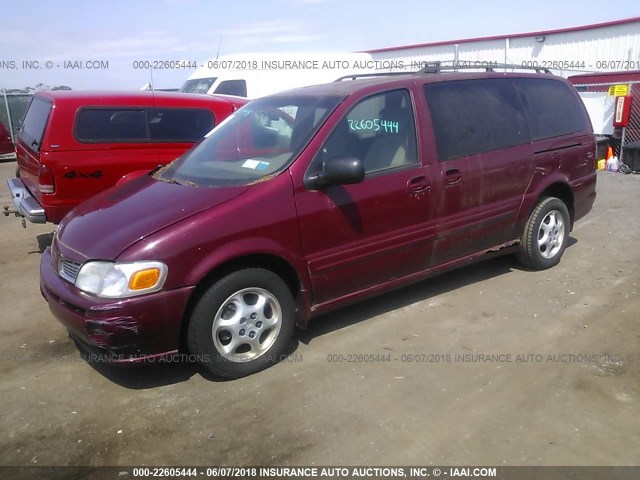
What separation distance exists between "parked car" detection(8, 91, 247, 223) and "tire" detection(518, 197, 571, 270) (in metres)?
4.03

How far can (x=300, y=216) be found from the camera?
3.68 metres

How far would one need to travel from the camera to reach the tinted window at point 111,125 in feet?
20.6

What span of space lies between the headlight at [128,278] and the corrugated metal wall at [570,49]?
47.6 ft

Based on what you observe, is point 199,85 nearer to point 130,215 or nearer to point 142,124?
point 142,124

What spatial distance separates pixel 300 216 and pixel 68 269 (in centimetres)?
148

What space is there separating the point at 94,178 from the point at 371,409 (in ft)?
14.2

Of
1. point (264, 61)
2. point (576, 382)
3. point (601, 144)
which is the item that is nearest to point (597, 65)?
point (601, 144)

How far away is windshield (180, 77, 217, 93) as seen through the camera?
12078 millimetres

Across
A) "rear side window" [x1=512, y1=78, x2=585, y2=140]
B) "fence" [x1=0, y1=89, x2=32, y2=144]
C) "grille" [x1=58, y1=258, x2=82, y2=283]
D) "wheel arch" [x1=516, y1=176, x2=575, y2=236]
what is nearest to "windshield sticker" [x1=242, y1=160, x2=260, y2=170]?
"grille" [x1=58, y1=258, x2=82, y2=283]

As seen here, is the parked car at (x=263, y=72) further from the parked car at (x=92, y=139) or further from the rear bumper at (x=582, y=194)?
the rear bumper at (x=582, y=194)

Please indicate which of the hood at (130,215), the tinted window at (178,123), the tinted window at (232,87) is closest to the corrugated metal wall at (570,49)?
the tinted window at (232,87)

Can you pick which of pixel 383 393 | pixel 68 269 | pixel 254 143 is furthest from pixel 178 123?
pixel 383 393

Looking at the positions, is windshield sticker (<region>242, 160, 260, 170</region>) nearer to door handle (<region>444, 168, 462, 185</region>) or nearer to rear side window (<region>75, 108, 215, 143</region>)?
door handle (<region>444, 168, 462, 185</region>)

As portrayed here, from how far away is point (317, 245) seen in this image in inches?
A: 149
